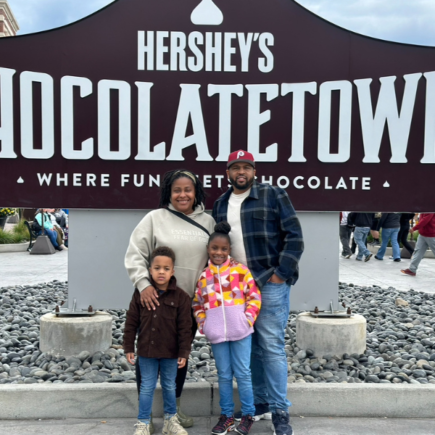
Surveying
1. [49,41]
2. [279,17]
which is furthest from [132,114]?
[279,17]

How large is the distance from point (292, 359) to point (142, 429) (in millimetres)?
1722

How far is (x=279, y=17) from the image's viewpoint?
413 cm

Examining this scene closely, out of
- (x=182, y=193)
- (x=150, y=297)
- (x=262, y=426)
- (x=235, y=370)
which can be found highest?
(x=182, y=193)

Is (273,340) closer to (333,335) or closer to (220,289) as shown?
(220,289)

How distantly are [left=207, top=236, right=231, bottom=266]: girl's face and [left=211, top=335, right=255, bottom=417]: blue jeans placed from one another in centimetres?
52

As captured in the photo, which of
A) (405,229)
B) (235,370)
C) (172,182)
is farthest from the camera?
(405,229)

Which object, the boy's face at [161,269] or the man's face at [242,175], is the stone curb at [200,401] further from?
the man's face at [242,175]

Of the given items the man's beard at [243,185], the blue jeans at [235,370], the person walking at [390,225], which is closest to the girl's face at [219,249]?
the man's beard at [243,185]

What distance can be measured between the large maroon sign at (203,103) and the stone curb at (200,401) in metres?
1.51

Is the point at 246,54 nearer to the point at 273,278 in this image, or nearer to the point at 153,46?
the point at 153,46

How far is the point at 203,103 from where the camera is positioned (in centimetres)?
414

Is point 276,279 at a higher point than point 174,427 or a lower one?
higher

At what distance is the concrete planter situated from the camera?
13.7 m

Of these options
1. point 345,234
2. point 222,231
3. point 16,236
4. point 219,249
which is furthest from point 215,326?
point 16,236
